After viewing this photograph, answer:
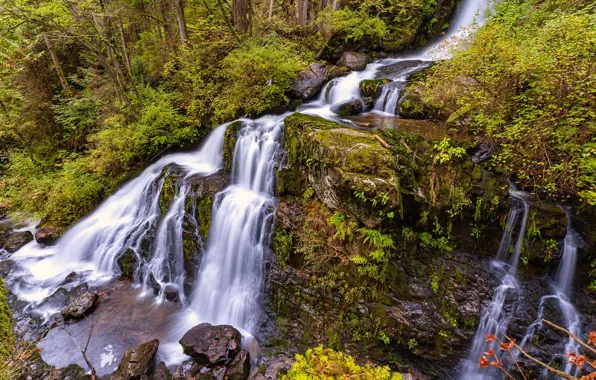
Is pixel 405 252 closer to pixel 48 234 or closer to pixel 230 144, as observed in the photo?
pixel 230 144

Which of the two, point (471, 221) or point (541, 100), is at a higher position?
point (541, 100)

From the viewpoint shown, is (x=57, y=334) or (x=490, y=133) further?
(x=57, y=334)

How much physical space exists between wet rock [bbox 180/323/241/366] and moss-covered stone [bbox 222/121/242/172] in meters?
4.37

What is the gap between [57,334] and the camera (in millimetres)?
6832

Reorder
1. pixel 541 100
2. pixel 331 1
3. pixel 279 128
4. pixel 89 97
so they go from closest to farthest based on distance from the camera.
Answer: pixel 541 100
pixel 279 128
pixel 89 97
pixel 331 1

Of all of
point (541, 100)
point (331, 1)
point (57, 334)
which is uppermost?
point (331, 1)

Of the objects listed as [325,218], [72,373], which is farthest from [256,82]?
[72,373]

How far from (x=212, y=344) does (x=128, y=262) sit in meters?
4.06

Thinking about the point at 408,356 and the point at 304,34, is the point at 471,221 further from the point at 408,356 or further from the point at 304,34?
the point at 304,34

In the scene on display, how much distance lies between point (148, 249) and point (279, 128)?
498 cm

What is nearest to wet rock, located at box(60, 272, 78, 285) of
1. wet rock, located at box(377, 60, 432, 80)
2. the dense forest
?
the dense forest

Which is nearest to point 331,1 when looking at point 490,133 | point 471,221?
point 490,133

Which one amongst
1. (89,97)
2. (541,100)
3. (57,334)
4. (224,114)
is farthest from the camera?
(89,97)

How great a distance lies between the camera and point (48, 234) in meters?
9.67
